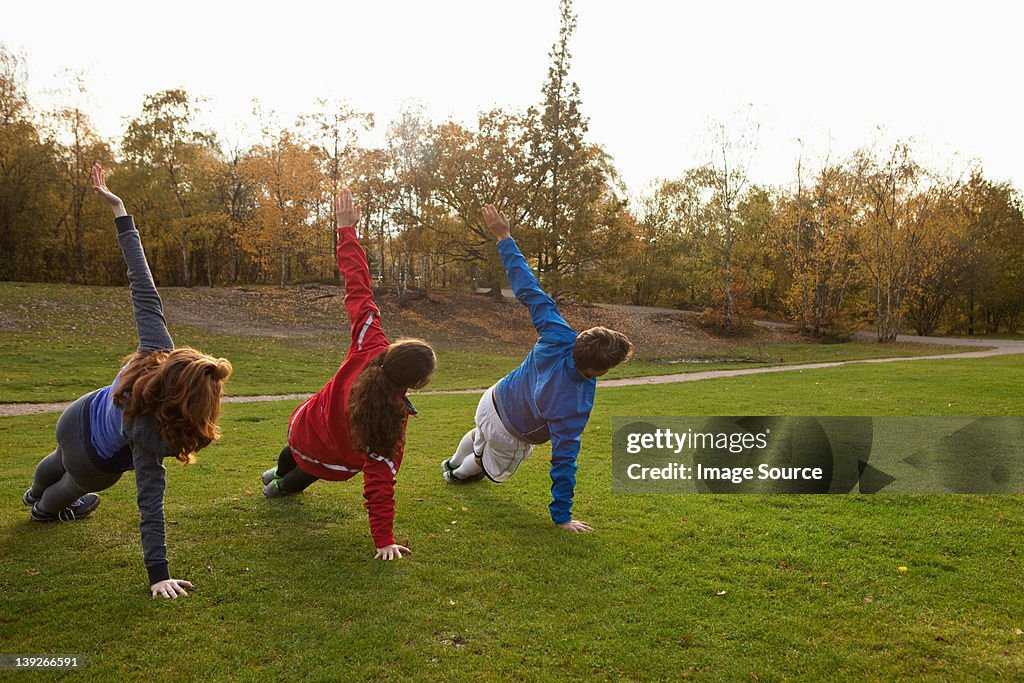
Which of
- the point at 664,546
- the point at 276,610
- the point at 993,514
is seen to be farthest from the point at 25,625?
the point at 993,514

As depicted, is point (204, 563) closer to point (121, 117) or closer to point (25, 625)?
point (25, 625)

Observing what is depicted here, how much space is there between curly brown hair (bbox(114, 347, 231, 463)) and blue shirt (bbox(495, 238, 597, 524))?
7.21ft

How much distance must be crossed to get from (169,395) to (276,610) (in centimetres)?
143

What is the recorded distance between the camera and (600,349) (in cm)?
496

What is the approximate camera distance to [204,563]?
4551 mm

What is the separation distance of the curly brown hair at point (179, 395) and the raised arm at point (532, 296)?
2.43 m

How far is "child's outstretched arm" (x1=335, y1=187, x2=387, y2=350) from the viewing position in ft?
16.2

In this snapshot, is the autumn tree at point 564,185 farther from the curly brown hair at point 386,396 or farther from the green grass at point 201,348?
the curly brown hair at point 386,396

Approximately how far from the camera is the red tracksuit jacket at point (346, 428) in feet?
14.9

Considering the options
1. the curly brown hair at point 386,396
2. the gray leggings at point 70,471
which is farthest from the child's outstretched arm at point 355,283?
the gray leggings at point 70,471

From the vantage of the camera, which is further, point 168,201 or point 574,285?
point 168,201

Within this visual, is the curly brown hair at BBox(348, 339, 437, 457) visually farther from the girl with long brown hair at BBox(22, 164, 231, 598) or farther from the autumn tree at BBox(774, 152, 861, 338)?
the autumn tree at BBox(774, 152, 861, 338)

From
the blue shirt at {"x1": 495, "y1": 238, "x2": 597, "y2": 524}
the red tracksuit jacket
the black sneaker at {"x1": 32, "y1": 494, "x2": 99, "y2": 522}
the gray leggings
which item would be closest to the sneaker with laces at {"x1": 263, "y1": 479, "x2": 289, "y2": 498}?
the red tracksuit jacket

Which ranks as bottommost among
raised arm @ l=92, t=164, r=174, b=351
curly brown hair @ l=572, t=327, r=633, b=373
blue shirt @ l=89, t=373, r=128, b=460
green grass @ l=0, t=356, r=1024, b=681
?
green grass @ l=0, t=356, r=1024, b=681
